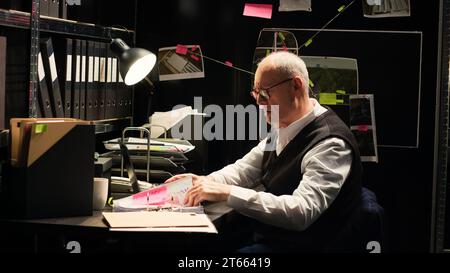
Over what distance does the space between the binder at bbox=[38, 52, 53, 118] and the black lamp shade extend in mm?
330

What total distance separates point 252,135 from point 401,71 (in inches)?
35.5

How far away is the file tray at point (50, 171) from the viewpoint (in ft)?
7.19

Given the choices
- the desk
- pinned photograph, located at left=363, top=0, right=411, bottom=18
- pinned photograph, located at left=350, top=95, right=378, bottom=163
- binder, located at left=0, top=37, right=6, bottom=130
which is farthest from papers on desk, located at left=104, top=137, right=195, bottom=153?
pinned photograph, located at left=363, top=0, right=411, bottom=18

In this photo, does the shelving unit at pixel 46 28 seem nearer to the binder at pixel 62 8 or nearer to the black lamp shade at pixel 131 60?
the binder at pixel 62 8

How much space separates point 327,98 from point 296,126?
4.00ft

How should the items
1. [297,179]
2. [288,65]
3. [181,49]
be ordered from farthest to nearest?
[181,49] < [288,65] < [297,179]

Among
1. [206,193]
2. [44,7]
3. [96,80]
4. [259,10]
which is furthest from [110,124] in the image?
[206,193]

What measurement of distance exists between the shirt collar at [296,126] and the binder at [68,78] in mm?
940

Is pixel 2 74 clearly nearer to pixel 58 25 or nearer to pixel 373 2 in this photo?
pixel 58 25

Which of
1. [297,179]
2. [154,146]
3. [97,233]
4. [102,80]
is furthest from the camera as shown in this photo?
[102,80]

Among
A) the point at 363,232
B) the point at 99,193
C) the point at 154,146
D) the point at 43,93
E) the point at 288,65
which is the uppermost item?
the point at 288,65

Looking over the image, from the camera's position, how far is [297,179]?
2.57 metres

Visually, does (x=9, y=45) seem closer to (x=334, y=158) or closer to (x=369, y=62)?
(x=334, y=158)

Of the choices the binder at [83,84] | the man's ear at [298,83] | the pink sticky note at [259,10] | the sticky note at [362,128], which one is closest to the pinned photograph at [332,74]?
the sticky note at [362,128]
